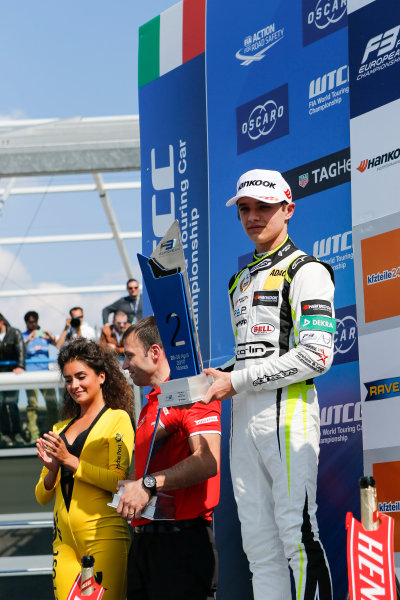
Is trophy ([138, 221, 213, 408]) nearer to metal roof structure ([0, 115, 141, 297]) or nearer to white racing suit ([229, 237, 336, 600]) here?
white racing suit ([229, 237, 336, 600])

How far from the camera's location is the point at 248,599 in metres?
3.99

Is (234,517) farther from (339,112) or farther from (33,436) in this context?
(33,436)

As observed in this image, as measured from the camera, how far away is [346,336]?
357 centimetres

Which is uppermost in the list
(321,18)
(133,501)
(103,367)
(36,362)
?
(321,18)

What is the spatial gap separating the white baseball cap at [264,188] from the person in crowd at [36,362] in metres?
3.41

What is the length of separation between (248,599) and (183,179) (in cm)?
221

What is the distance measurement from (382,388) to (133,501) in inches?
40.6

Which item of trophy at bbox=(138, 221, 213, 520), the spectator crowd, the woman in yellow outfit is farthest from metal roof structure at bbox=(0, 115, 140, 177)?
trophy at bbox=(138, 221, 213, 520)

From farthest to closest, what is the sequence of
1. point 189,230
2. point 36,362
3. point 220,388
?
point 36,362 < point 189,230 < point 220,388

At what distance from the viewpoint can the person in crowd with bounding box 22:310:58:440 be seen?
6133 mm

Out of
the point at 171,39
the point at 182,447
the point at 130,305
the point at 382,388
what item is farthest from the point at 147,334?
the point at 130,305

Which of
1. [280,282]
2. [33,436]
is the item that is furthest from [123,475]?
[33,436]

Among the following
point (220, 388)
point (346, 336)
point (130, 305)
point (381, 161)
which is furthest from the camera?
point (130, 305)

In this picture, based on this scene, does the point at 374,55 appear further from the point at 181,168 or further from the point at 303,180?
the point at 181,168
